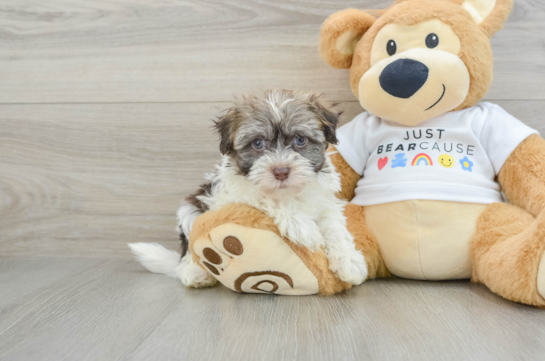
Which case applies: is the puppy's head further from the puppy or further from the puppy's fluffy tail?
the puppy's fluffy tail

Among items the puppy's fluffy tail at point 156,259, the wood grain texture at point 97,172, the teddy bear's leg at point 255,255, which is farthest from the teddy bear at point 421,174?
the wood grain texture at point 97,172

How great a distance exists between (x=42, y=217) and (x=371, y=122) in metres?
1.66

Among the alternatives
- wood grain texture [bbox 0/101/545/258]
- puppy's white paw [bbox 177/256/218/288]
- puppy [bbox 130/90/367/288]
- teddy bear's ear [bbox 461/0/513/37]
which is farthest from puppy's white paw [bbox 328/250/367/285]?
teddy bear's ear [bbox 461/0/513/37]

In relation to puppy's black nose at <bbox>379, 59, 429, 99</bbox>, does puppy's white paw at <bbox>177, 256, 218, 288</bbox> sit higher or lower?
lower

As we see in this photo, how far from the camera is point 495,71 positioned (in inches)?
73.8

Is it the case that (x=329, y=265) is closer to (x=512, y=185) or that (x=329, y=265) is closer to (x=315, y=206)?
(x=315, y=206)

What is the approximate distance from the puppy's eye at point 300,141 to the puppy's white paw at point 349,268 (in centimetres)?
39

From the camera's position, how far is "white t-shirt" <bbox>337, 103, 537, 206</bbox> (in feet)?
5.03

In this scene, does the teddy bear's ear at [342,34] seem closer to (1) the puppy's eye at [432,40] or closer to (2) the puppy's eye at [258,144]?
(1) the puppy's eye at [432,40]

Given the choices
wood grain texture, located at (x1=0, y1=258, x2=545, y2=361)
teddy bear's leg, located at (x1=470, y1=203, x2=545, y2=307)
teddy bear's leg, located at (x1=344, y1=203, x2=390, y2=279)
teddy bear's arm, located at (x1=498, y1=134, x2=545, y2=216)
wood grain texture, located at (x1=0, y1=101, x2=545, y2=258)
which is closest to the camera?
wood grain texture, located at (x1=0, y1=258, x2=545, y2=361)

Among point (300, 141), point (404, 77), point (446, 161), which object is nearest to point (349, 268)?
point (300, 141)

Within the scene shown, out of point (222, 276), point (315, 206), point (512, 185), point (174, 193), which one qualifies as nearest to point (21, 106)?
point (174, 193)

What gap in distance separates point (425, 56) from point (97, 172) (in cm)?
156

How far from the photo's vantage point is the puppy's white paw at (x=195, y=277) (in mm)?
1609
